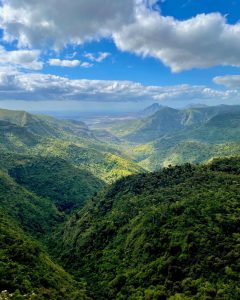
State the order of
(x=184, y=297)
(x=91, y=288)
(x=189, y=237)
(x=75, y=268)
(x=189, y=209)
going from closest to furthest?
(x=184, y=297)
(x=189, y=237)
(x=91, y=288)
(x=189, y=209)
(x=75, y=268)

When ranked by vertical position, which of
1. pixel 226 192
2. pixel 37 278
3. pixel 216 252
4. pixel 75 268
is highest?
pixel 226 192

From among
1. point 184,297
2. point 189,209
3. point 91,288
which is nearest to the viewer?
point 184,297

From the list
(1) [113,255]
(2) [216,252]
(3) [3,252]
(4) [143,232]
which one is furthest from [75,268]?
(2) [216,252]

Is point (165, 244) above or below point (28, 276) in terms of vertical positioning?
above

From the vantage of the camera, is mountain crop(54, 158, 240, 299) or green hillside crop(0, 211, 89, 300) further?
mountain crop(54, 158, 240, 299)

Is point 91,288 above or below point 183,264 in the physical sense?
below

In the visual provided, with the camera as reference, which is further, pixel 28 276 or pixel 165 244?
pixel 165 244

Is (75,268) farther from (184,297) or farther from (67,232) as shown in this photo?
(184,297)

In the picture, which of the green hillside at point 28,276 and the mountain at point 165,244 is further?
the mountain at point 165,244
